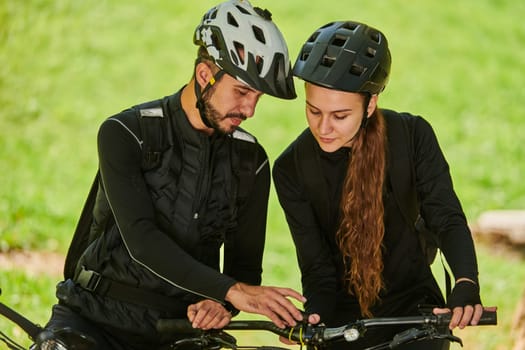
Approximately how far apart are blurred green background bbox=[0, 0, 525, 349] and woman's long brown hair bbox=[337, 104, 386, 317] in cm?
544

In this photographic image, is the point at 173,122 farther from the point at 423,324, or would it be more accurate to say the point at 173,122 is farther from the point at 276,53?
the point at 423,324

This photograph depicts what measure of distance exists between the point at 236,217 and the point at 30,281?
4.53m

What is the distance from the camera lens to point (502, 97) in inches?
575

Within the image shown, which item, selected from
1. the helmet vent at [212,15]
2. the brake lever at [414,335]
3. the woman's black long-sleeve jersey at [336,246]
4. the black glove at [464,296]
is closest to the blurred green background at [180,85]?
the woman's black long-sleeve jersey at [336,246]

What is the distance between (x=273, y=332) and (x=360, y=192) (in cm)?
84

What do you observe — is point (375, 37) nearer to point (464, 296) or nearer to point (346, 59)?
point (346, 59)

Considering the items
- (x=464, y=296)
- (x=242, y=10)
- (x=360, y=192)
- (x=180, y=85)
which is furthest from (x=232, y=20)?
(x=180, y=85)

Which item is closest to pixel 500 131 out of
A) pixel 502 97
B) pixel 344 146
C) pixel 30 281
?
pixel 502 97

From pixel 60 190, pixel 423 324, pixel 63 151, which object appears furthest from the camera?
pixel 63 151

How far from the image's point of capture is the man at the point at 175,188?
4.64m

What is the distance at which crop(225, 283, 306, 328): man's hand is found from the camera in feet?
14.3

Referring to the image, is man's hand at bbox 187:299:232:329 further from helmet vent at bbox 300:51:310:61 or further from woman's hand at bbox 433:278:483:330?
helmet vent at bbox 300:51:310:61

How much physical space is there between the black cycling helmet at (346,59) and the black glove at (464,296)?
0.93 meters

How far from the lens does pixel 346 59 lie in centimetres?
484
